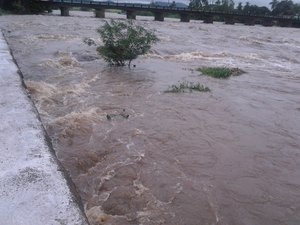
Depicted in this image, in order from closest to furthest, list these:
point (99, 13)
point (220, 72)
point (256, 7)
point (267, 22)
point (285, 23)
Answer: point (220, 72)
point (99, 13)
point (267, 22)
point (285, 23)
point (256, 7)

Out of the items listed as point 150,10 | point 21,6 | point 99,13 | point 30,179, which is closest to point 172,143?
point 30,179

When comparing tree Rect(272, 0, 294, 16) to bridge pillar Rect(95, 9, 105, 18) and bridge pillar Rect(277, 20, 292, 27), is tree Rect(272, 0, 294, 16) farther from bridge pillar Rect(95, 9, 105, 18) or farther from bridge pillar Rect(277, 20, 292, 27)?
bridge pillar Rect(95, 9, 105, 18)

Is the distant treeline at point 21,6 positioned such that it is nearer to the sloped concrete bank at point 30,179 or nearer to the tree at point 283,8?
the sloped concrete bank at point 30,179

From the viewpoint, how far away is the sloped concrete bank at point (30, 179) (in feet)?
12.3

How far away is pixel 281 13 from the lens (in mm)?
107062

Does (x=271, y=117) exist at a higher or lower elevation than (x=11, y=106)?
lower

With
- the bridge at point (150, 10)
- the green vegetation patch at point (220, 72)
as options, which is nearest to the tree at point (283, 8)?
the bridge at point (150, 10)

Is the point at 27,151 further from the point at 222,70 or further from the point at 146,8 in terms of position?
the point at 146,8

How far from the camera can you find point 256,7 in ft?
355

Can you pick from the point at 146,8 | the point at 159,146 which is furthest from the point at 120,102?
the point at 146,8

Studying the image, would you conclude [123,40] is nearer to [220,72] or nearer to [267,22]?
[220,72]

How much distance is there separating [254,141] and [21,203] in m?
5.74

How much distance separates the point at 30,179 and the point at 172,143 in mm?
4083

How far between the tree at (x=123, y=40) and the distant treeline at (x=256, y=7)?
3338 inches
